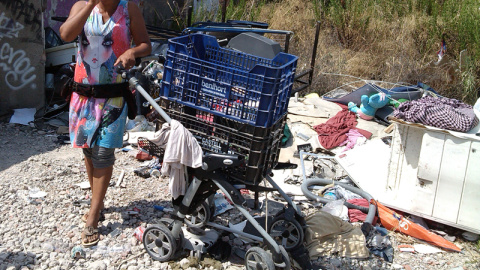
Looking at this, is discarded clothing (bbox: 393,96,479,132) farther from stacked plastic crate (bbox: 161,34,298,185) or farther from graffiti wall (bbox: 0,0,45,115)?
graffiti wall (bbox: 0,0,45,115)

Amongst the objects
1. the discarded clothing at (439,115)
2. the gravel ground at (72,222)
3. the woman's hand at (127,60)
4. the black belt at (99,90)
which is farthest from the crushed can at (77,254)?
the discarded clothing at (439,115)

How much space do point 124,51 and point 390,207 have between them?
2994 mm

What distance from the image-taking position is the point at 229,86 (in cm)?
315

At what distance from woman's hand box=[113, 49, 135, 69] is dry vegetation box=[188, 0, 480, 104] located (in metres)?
5.61

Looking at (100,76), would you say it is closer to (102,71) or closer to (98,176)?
(102,71)

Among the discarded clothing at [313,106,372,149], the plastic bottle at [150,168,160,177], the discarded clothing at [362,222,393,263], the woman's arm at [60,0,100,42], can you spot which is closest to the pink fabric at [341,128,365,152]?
the discarded clothing at [313,106,372,149]

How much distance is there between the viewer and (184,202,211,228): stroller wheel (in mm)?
3963

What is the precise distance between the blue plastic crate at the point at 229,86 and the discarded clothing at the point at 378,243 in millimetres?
1602

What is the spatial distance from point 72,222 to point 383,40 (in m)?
8.24

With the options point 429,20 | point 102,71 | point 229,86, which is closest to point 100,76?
point 102,71

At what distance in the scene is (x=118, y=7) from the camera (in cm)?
351

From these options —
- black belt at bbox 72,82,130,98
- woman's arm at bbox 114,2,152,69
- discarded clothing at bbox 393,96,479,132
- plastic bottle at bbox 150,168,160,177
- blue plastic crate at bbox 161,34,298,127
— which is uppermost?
woman's arm at bbox 114,2,152,69

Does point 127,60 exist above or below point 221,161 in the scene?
above

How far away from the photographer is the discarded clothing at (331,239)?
397 centimetres
